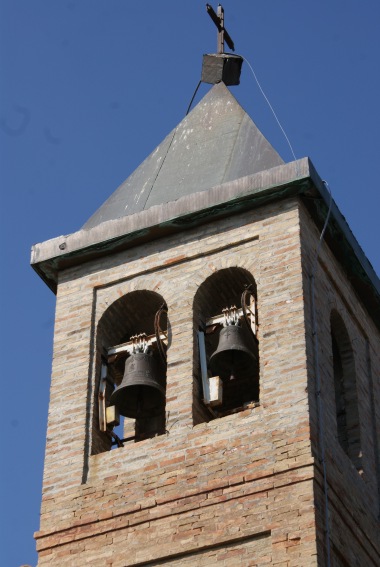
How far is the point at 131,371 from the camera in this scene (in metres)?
20.9

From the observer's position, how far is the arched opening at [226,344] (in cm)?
2056

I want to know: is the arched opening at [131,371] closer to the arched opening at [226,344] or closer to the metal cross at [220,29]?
the arched opening at [226,344]

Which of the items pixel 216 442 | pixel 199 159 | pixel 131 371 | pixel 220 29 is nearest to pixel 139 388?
pixel 131 371

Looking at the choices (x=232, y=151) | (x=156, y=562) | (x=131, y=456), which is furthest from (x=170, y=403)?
(x=232, y=151)

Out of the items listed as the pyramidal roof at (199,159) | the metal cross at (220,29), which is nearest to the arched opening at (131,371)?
the pyramidal roof at (199,159)

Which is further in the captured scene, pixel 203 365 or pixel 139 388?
pixel 139 388

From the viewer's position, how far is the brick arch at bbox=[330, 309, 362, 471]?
20.9 metres

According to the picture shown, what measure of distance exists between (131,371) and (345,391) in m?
2.49

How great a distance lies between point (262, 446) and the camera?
19375 millimetres

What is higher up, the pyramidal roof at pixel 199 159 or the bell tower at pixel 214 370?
the pyramidal roof at pixel 199 159

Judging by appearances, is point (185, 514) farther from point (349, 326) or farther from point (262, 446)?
point (349, 326)

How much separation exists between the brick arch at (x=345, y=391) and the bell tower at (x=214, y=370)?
2cm

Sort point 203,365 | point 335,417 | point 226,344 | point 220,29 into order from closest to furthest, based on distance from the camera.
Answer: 1. point 335,417
2. point 226,344
3. point 203,365
4. point 220,29

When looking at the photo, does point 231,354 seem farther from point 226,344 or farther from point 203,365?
point 203,365
